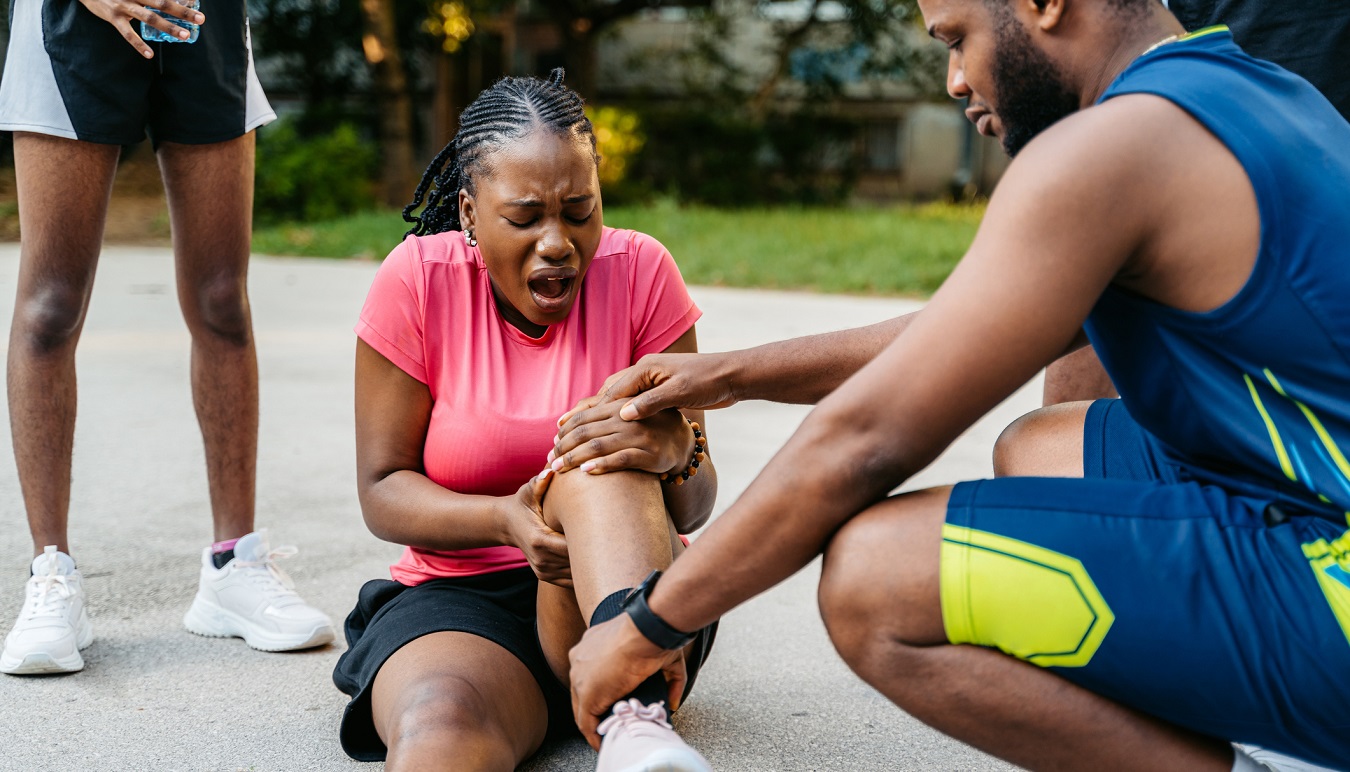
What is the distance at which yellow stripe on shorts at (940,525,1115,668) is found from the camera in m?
1.68

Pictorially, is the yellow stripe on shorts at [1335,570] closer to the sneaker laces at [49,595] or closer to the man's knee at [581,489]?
the man's knee at [581,489]

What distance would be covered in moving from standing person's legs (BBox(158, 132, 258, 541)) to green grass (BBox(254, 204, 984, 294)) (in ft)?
21.2

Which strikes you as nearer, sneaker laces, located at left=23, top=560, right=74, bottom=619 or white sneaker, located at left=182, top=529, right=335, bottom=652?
sneaker laces, located at left=23, top=560, right=74, bottom=619

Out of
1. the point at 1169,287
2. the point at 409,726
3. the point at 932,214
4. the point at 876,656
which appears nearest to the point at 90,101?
the point at 409,726

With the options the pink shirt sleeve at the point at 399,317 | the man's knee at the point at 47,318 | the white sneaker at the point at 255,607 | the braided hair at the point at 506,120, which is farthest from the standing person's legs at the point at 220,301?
the pink shirt sleeve at the point at 399,317

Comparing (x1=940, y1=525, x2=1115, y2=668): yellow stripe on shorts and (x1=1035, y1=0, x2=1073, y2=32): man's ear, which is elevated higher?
(x1=1035, y1=0, x2=1073, y2=32): man's ear

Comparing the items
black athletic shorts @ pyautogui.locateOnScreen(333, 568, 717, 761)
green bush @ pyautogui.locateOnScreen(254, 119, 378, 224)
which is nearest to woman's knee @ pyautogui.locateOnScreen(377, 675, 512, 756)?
black athletic shorts @ pyautogui.locateOnScreen(333, 568, 717, 761)

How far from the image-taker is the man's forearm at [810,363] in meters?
2.43

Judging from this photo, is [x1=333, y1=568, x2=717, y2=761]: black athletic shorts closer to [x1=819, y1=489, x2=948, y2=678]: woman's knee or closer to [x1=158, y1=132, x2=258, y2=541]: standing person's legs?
[x1=819, y1=489, x2=948, y2=678]: woman's knee

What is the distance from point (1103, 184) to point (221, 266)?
223 cm

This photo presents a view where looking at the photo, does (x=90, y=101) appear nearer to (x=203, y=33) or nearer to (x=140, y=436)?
(x=203, y=33)

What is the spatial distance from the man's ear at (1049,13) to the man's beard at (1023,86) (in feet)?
0.09

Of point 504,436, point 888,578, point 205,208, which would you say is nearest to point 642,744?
point 888,578

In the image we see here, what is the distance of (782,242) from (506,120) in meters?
9.08
